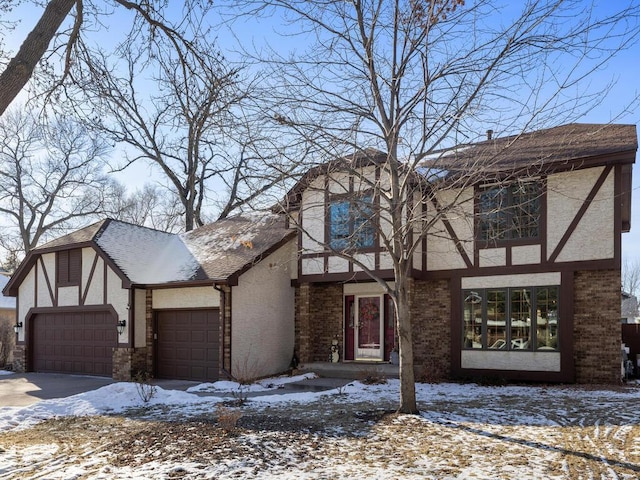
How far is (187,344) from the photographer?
51.2 ft

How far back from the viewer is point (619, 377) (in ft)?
40.4

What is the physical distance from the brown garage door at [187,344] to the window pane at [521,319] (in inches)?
298

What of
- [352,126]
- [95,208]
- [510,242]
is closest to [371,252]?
[510,242]

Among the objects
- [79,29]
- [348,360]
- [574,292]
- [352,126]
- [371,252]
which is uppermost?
[79,29]

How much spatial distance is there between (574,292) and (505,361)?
7.53 ft

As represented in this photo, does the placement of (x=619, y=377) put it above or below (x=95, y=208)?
below

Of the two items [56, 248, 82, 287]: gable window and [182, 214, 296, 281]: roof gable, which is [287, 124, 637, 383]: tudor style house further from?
[56, 248, 82, 287]: gable window

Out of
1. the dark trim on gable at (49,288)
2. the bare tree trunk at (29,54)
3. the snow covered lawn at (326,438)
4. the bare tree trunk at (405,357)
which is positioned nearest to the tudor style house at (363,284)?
the dark trim on gable at (49,288)

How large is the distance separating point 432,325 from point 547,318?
112 inches

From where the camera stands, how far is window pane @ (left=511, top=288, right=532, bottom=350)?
13273 mm

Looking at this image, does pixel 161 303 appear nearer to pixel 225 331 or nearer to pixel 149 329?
pixel 149 329

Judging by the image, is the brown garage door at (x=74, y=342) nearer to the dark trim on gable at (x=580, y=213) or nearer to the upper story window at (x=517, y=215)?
the upper story window at (x=517, y=215)

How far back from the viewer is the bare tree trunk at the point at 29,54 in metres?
6.23

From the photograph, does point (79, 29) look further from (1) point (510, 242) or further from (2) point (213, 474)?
(1) point (510, 242)
